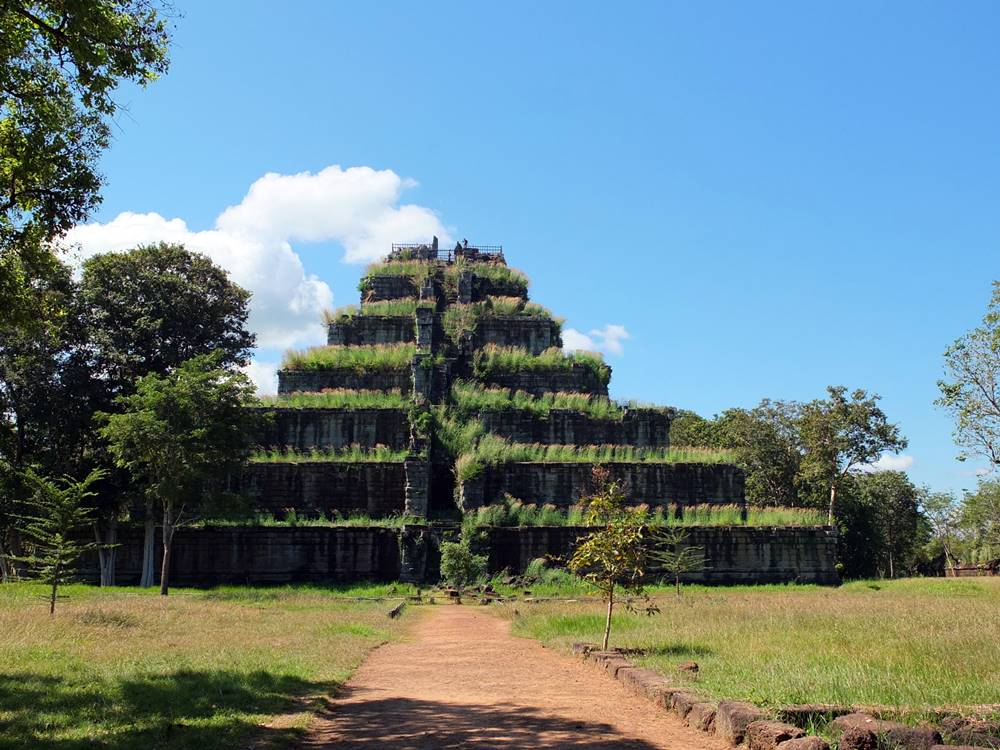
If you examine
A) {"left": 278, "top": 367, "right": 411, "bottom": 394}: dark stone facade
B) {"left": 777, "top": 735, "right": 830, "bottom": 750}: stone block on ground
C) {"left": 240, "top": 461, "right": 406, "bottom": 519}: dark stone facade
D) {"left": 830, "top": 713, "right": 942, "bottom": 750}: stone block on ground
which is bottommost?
{"left": 777, "top": 735, "right": 830, "bottom": 750}: stone block on ground

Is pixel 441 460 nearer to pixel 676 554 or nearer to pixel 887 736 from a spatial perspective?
pixel 676 554

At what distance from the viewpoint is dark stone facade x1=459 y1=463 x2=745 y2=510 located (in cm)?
3086

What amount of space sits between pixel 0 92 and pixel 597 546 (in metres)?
10.6

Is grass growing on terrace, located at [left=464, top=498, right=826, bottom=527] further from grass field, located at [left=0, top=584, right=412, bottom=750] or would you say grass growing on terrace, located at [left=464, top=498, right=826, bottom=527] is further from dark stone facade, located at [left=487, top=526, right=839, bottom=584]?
grass field, located at [left=0, top=584, right=412, bottom=750]

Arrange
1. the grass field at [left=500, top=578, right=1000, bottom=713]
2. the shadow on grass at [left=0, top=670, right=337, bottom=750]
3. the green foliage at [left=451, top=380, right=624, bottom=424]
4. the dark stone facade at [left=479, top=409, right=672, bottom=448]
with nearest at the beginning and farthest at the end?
the shadow on grass at [left=0, top=670, right=337, bottom=750] < the grass field at [left=500, top=578, right=1000, bottom=713] < the dark stone facade at [left=479, top=409, right=672, bottom=448] < the green foliage at [left=451, top=380, right=624, bottom=424]

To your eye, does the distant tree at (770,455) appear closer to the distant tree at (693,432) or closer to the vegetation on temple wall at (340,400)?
the distant tree at (693,432)

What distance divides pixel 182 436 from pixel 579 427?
15526 millimetres

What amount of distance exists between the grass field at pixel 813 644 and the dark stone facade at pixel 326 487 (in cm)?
1039

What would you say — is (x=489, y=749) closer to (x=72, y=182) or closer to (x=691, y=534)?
(x=72, y=182)

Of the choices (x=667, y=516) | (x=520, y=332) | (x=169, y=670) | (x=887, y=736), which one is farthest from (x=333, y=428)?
(x=887, y=736)

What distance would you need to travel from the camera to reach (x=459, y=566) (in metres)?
26.3

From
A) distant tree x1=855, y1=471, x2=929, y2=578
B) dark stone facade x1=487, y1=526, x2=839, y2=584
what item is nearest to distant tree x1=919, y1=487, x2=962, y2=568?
distant tree x1=855, y1=471, x2=929, y2=578

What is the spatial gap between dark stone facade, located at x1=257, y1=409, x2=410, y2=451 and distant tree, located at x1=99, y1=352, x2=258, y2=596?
614 centimetres

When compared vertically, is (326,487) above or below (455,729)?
above
